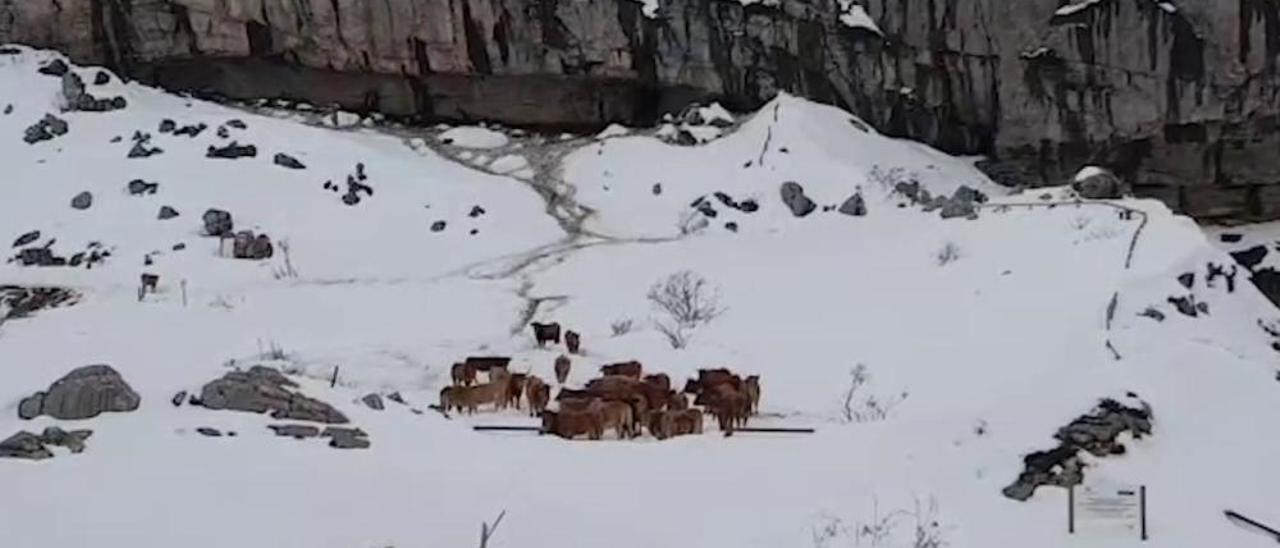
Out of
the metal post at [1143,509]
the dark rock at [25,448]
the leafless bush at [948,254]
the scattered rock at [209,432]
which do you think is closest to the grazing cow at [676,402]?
the metal post at [1143,509]

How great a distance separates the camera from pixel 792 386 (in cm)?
1830

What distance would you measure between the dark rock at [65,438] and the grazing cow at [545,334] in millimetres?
9625

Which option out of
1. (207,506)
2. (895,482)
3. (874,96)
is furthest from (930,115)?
(207,506)

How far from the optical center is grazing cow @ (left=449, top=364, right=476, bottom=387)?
17.7m

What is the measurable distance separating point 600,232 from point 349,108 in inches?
490

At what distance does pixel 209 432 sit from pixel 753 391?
257 inches

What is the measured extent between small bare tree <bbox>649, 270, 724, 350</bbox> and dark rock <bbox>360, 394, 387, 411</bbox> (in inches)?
244

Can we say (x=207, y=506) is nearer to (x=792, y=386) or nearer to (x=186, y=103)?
(x=792, y=386)

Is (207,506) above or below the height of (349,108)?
below

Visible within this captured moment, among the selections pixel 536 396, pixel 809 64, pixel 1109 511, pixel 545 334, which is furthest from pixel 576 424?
pixel 809 64

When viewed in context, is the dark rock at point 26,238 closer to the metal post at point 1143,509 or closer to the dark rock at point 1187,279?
the dark rock at point 1187,279

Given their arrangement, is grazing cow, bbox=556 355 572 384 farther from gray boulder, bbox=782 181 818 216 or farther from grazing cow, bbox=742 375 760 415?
gray boulder, bbox=782 181 818 216

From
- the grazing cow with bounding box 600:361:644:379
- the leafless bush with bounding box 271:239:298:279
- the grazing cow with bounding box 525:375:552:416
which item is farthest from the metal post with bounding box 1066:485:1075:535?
the leafless bush with bounding box 271:239:298:279

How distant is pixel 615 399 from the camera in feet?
50.9
